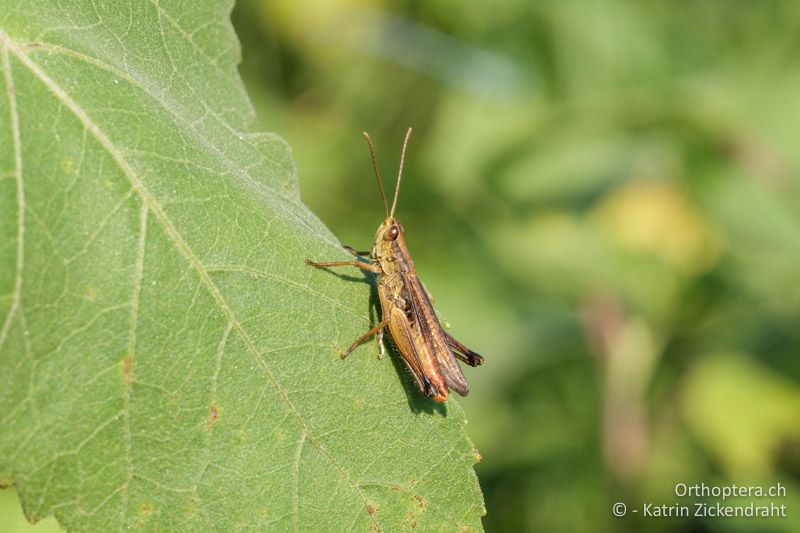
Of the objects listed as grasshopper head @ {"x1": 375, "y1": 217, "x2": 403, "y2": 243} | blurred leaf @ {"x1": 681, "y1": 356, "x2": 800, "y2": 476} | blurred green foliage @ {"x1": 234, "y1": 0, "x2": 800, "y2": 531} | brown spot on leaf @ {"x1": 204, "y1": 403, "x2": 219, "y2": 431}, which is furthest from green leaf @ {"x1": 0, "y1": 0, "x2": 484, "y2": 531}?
blurred leaf @ {"x1": 681, "y1": 356, "x2": 800, "y2": 476}

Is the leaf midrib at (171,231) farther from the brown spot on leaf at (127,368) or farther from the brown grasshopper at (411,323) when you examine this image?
the brown grasshopper at (411,323)

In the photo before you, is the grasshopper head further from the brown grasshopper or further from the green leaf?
the green leaf

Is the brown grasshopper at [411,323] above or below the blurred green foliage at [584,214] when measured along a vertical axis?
below

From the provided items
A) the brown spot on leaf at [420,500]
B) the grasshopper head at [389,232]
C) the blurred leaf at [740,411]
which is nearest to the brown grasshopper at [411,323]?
the grasshopper head at [389,232]

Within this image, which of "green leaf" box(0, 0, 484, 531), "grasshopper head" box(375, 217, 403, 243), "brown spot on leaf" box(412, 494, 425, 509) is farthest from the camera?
"grasshopper head" box(375, 217, 403, 243)

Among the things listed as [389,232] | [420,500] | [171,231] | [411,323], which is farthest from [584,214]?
[171,231]

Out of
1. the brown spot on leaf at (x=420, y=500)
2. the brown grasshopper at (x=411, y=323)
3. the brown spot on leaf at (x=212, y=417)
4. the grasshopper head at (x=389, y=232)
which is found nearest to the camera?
the brown spot on leaf at (x=212, y=417)

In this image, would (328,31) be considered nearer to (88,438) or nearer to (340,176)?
(340,176)
